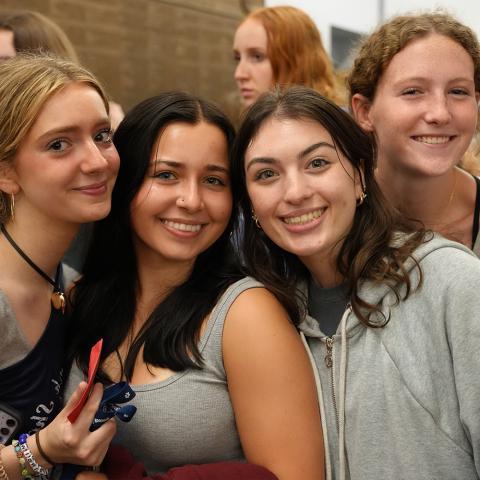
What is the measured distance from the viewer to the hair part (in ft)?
5.50

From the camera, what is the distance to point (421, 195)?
82.4 inches

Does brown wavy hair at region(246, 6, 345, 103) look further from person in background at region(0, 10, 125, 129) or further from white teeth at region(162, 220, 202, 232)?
white teeth at region(162, 220, 202, 232)

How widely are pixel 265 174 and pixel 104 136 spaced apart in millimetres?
406

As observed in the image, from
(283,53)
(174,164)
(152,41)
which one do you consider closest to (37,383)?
(174,164)

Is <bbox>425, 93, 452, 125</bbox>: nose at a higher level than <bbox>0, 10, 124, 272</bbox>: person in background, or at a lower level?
lower

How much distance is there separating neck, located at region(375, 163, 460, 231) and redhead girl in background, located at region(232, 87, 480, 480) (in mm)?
379

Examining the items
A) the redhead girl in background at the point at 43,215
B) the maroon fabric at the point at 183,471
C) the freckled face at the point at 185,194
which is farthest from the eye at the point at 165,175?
the maroon fabric at the point at 183,471

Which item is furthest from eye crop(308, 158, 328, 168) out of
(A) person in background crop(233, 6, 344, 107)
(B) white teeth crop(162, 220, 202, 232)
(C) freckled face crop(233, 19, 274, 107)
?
(C) freckled face crop(233, 19, 274, 107)

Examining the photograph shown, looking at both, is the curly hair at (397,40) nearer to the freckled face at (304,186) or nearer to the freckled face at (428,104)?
the freckled face at (428,104)

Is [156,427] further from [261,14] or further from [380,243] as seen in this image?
[261,14]

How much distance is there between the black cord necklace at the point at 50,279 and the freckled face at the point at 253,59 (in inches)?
72.8

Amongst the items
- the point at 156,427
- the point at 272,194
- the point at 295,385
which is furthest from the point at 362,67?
the point at 156,427

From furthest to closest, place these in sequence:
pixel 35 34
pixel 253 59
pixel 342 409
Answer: pixel 253 59 < pixel 35 34 < pixel 342 409

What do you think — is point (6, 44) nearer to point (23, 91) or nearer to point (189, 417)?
point (23, 91)
